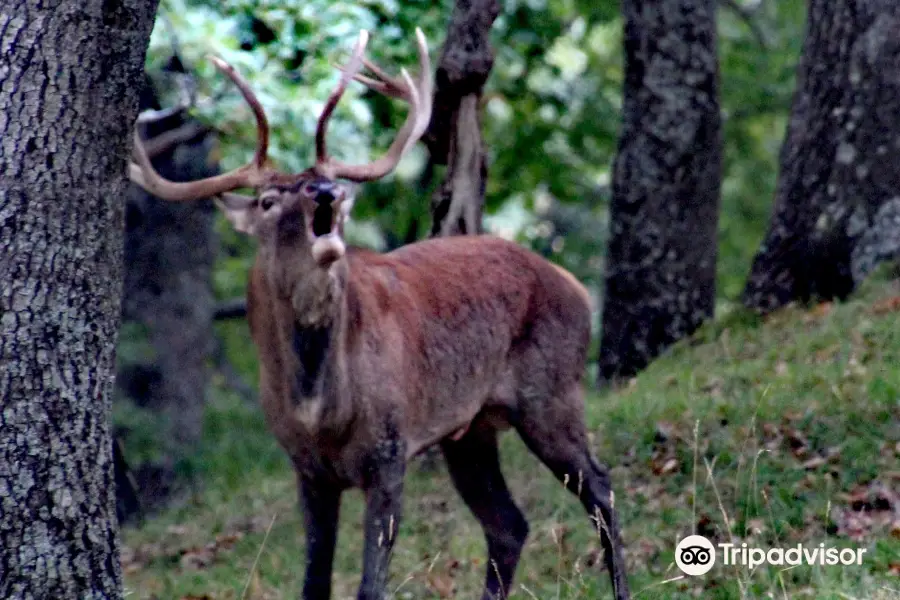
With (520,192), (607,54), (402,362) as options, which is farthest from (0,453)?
(607,54)

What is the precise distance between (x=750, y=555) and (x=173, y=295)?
8486 millimetres

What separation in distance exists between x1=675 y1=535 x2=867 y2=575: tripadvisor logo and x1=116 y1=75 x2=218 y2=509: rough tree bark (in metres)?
7.60

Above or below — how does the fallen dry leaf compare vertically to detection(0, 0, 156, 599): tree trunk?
below

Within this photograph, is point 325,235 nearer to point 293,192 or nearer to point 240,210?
point 293,192

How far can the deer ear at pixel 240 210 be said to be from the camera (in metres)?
6.64

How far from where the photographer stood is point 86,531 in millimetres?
5004

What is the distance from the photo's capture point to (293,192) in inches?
252

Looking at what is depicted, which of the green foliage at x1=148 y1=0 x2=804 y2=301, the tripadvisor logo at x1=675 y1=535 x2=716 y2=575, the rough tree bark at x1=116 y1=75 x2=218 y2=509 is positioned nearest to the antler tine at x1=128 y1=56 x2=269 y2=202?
the tripadvisor logo at x1=675 y1=535 x2=716 y2=575

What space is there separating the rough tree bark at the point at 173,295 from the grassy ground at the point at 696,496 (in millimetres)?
3617

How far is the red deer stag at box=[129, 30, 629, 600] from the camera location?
6.33 metres

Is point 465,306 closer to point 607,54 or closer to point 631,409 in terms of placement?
point 631,409

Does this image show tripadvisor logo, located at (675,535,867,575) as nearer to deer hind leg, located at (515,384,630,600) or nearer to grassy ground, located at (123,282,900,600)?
grassy ground, located at (123,282,900,600)

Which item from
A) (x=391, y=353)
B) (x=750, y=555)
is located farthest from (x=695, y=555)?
(x=391, y=353)

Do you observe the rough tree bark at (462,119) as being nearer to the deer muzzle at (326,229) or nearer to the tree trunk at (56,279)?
the deer muzzle at (326,229)
